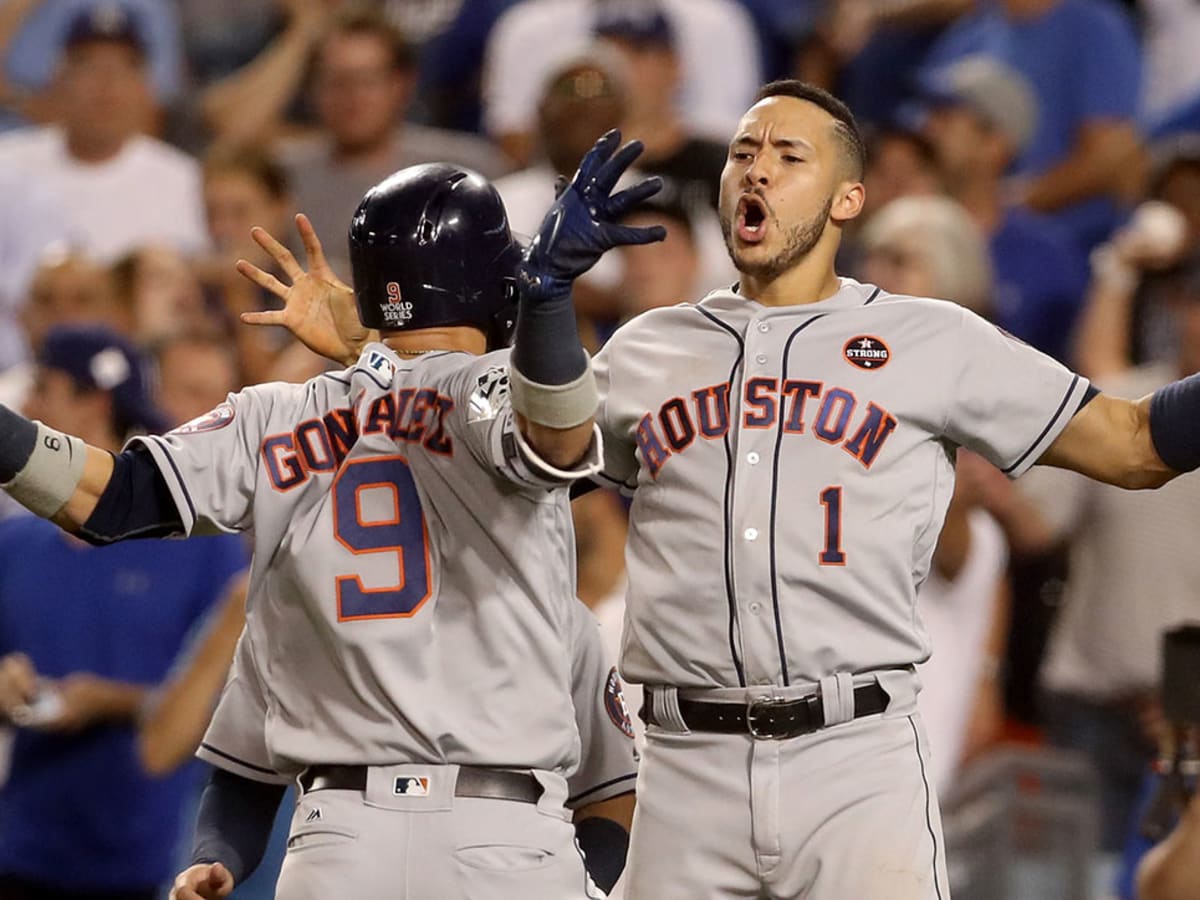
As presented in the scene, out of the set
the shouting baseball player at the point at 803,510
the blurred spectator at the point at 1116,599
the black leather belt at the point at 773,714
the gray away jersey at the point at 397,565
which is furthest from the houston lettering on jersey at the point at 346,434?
the blurred spectator at the point at 1116,599

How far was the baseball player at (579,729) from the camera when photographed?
11.8 feet

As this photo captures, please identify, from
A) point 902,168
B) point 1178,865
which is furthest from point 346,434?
point 902,168

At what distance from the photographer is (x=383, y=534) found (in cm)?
333

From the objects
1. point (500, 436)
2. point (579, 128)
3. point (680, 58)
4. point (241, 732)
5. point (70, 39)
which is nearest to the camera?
point (500, 436)

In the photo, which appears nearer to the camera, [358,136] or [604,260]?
[604,260]

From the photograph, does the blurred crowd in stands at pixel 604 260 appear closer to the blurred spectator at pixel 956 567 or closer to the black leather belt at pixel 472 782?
the blurred spectator at pixel 956 567

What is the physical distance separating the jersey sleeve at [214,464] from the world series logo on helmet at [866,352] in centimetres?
103

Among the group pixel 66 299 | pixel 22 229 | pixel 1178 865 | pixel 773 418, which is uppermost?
pixel 22 229

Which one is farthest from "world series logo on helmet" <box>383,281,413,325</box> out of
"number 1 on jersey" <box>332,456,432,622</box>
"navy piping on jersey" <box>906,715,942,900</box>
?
"navy piping on jersey" <box>906,715,942,900</box>

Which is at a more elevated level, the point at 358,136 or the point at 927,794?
the point at 358,136

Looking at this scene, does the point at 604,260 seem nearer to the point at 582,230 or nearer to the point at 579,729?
the point at 579,729

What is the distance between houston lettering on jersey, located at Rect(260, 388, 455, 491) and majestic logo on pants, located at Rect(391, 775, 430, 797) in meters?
0.49

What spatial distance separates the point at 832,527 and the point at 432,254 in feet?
2.75

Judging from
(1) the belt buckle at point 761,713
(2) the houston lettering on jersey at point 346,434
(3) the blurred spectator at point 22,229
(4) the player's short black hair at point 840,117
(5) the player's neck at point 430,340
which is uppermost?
(3) the blurred spectator at point 22,229
